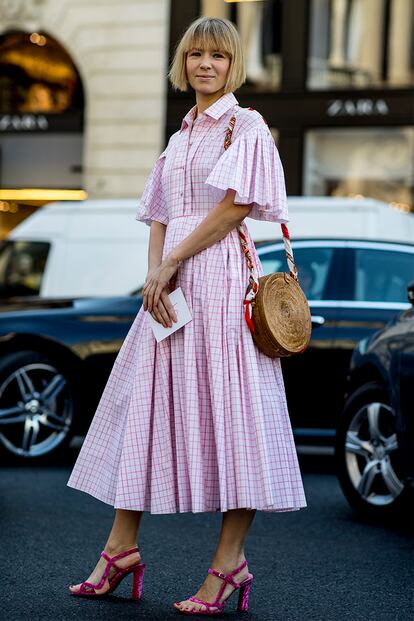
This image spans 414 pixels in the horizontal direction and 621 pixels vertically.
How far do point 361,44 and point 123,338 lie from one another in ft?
41.0

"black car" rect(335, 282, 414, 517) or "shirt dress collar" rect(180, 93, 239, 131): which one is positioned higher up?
"shirt dress collar" rect(180, 93, 239, 131)

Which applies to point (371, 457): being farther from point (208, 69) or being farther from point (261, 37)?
point (261, 37)

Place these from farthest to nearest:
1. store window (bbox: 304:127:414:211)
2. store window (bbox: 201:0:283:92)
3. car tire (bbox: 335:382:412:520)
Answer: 1. store window (bbox: 201:0:283:92)
2. store window (bbox: 304:127:414:211)
3. car tire (bbox: 335:382:412:520)

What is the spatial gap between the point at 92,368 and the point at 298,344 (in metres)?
4.76

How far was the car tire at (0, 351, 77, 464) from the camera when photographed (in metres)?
9.20

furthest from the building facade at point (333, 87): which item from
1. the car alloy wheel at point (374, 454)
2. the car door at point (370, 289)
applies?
the car alloy wheel at point (374, 454)

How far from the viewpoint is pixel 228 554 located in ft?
15.0

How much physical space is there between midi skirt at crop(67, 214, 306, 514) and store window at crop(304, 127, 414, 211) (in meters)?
15.9

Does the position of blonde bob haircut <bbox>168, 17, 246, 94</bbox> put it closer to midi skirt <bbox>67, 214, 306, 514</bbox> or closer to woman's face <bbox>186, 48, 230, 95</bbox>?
woman's face <bbox>186, 48, 230, 95</bbox>

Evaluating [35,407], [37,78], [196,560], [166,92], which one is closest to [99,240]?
[35,407]

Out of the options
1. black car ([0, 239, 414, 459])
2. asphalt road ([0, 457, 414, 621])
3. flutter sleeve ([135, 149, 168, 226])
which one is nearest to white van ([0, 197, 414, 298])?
black car ([0, 239, 414, 459])

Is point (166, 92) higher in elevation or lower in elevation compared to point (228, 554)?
higher

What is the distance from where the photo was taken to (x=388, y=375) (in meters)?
6.81

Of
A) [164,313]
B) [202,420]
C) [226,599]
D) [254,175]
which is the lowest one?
[226,599]
